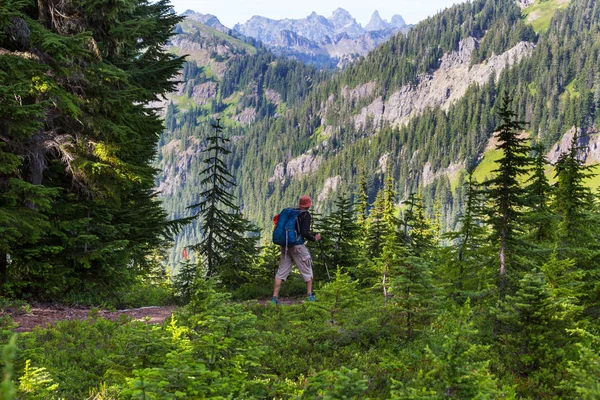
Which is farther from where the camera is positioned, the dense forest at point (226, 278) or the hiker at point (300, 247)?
the hiker at point (300, 247)

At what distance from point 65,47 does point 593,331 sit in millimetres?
13076

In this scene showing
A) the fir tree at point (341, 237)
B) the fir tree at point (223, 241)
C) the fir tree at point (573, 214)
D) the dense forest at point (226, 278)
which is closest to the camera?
the dense forest at point (226, 278)

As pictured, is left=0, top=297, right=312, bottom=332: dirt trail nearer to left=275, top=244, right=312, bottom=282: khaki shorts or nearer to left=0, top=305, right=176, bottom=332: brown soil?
left=0, top=305, right=176, bottom=332: brown soil

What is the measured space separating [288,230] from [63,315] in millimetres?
5868

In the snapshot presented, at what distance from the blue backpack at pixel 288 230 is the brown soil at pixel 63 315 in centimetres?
323

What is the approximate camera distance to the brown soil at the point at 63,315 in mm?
8462

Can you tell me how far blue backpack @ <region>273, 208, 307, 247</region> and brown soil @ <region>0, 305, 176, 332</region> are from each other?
3.23 metres

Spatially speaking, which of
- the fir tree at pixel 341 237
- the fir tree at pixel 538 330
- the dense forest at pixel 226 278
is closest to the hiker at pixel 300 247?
the dense forest at pixel 226 278

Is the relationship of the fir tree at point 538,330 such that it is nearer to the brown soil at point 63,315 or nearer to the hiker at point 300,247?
the hiker at point 300,247

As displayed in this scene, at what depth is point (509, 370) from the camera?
20.3 feet

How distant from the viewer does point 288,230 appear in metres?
10.4

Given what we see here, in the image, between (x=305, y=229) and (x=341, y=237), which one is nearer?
(x=305, y=229)

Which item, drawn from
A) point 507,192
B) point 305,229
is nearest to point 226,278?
point 305,229

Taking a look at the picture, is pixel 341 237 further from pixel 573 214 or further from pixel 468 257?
pixel 573 214
